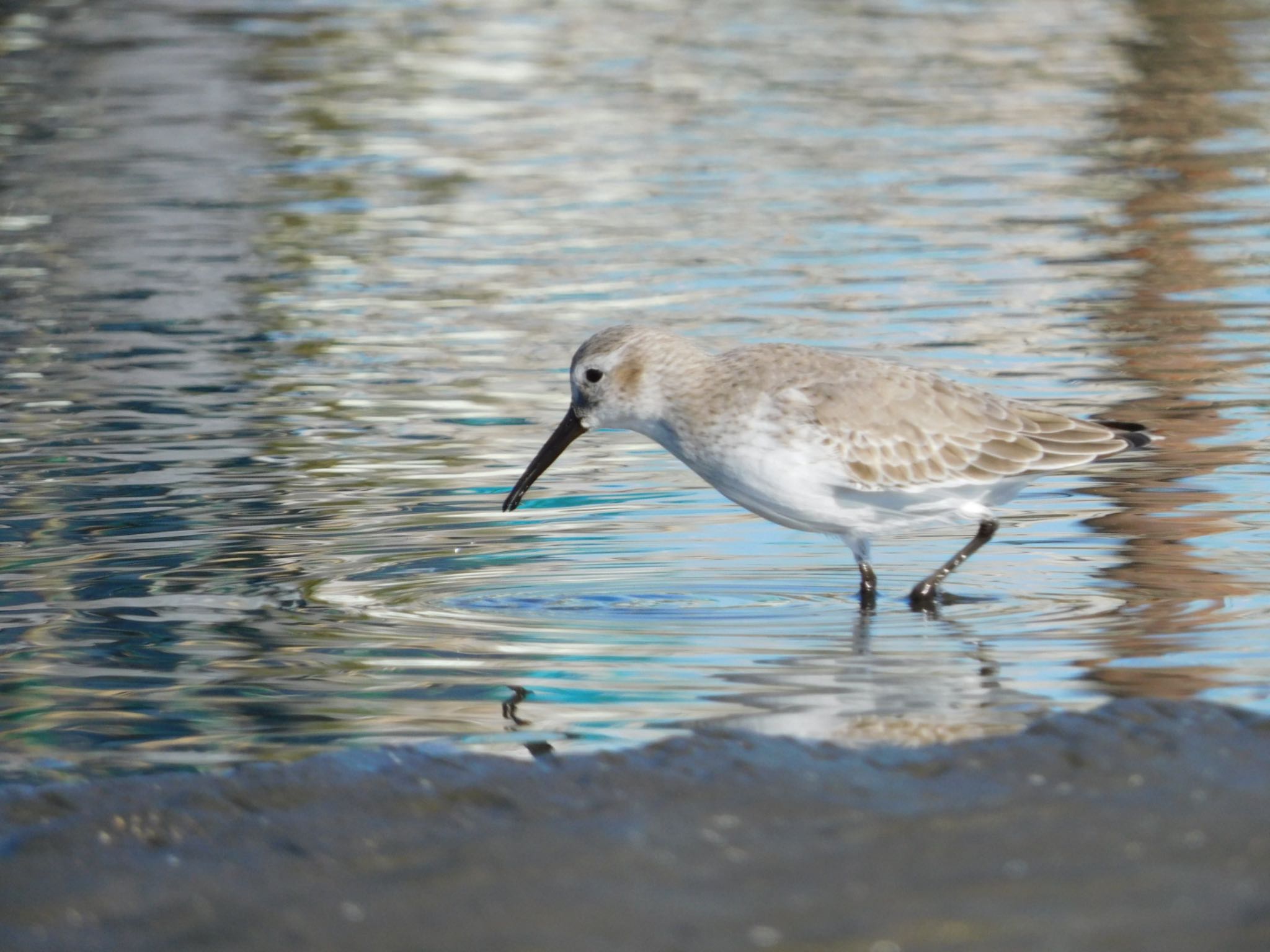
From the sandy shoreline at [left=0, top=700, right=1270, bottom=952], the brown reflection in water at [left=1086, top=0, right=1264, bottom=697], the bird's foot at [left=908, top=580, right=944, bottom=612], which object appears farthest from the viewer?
the bird's foot at [left=908, top=580, right=944, bottom=612]

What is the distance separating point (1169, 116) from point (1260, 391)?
43.1ft

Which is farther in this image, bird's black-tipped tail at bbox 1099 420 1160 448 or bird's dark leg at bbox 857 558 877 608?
bird's black-tipped tail at bbox 1099 420 1160 448

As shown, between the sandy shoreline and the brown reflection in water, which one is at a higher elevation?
the sandy shoreline

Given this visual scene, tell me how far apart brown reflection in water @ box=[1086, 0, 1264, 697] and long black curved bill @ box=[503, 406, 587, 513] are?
2525 mm

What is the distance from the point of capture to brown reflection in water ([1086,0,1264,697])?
7855 millimetres

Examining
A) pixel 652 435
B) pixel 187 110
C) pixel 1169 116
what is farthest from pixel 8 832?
pixel 187 110

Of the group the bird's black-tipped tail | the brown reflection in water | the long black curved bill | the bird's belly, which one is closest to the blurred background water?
the brown reflection in water

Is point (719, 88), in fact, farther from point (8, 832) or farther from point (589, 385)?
point (8, 832)

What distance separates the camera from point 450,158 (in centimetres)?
2367

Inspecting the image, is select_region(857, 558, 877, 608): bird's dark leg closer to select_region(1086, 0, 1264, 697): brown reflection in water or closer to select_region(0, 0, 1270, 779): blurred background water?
select_region(0, 0, 1270, 779): blurred background water

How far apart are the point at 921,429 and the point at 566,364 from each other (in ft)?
18.7

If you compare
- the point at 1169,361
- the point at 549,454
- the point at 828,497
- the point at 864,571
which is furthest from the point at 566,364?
the point at 828,497

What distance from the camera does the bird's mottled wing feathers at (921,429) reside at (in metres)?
8.25

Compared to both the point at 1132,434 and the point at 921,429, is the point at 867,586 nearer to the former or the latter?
the point at 921,429
